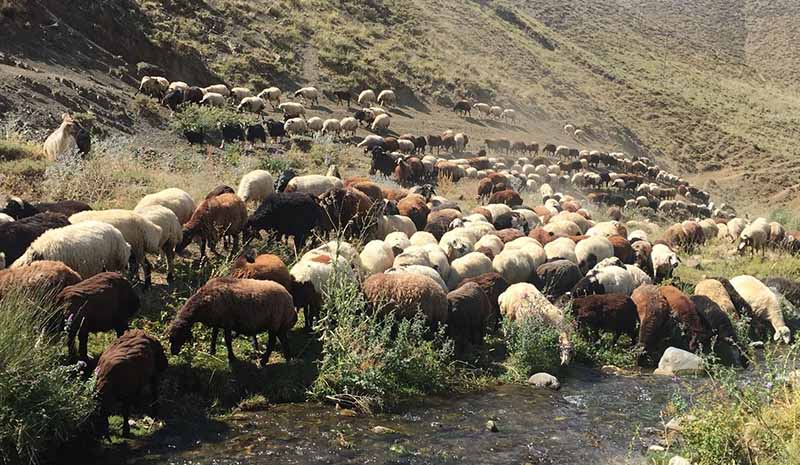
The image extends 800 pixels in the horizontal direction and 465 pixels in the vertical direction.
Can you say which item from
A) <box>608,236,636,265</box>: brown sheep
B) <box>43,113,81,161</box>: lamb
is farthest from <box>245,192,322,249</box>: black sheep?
<box>608,236,636,265</box>: brown sheep

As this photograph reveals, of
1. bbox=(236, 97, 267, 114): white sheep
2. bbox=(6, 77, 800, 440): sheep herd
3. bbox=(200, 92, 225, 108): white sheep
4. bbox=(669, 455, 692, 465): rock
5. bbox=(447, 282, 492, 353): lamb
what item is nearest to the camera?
bbox=(669, 455, 692, 465): rock

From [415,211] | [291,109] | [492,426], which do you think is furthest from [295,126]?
[492,426]

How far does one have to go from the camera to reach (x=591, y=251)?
14.3 meters

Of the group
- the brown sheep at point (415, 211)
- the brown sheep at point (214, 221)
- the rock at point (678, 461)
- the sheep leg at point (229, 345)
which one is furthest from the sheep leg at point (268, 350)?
the brown sheep at point (415, 211)

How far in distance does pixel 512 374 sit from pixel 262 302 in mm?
3689

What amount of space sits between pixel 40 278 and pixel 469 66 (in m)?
45.3

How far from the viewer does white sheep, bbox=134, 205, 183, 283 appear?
34.8 ft

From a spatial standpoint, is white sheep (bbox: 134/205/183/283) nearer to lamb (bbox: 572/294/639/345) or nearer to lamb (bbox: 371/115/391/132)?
lamb (bbox: 572/294/639/345)

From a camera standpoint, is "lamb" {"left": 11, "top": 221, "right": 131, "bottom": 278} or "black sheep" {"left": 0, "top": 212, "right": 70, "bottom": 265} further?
"black sheep" {"left": 0, "top": 212, "right": 70, "bottom": 265}

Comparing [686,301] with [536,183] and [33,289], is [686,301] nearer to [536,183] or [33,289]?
[33,289]

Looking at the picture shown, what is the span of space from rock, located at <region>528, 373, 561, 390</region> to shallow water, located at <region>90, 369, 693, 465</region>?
0.17m

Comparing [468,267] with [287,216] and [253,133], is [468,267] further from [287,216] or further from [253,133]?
[253,133]

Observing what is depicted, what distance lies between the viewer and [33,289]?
731 centimetres

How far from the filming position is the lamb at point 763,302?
12.9 m
